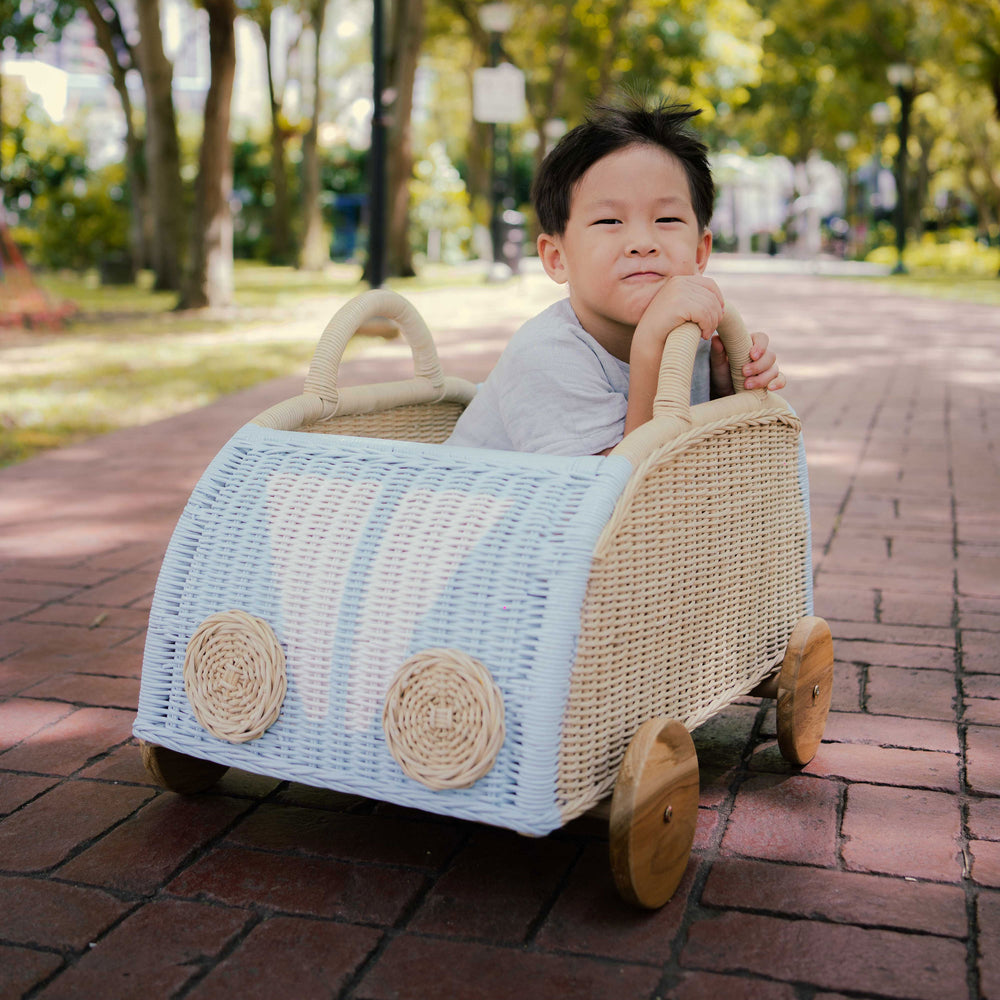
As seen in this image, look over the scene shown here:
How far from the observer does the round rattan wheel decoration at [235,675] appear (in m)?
1.97

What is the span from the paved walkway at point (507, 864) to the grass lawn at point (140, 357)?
3318 mm

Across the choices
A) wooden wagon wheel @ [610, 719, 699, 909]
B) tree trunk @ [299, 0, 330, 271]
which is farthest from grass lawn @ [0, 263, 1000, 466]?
tree trunk @ [299, 0, 330, 271]

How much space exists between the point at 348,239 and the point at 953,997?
125 ft

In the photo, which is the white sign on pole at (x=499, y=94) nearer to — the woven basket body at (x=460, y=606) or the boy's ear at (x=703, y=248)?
the boy's ear at (x=703, y=248)

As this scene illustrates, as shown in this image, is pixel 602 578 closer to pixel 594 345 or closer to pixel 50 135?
pixel 594 345

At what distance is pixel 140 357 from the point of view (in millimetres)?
9438

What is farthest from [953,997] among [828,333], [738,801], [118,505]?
[828,333]

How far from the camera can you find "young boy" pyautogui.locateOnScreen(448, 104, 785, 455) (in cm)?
227

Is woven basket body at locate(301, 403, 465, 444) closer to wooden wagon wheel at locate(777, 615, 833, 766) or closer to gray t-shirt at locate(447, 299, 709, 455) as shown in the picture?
gray t-shirt at locate(447, 299, 709, 455)

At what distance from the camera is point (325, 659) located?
1.95 meters

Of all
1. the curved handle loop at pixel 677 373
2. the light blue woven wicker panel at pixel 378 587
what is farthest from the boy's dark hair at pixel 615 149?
the light blue woven wicker panel at pixel 378 587

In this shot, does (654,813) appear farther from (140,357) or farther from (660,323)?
(140,357)

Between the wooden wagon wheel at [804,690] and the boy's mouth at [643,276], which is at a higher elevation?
the boy's mouth at [643,276]

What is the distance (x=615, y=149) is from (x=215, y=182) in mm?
10947
